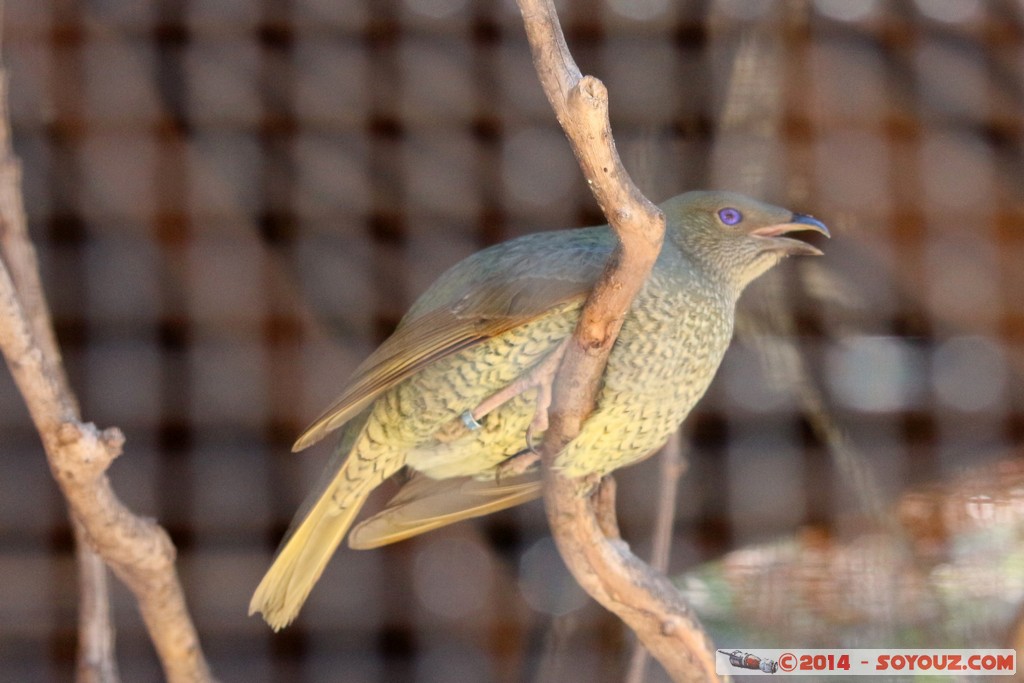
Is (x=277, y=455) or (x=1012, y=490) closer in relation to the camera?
(x=1012, y=490)

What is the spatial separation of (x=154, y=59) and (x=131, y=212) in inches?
13.8

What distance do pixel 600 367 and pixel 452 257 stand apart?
1097mm

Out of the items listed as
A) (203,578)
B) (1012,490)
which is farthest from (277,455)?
(1012,490)

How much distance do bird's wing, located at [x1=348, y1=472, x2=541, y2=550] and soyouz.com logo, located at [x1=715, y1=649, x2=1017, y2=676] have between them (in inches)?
17.4

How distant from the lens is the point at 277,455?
8.68 feet

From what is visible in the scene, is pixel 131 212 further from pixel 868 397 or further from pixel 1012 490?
pixel 1012 490

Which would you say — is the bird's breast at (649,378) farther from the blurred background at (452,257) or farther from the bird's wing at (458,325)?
the blurred background at (452,257)

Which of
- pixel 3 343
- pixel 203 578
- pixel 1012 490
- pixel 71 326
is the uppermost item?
pixel 3 343

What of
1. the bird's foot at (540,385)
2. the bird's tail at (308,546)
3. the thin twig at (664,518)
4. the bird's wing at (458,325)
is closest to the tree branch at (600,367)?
the bird's foot at (540,385)

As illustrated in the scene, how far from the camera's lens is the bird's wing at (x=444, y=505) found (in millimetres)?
2027

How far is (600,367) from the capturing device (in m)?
1.64

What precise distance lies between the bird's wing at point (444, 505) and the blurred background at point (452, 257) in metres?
0.62

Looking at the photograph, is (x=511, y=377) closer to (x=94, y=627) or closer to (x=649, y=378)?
(x=649, y=378)

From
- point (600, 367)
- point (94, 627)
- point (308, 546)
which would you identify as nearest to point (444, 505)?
point (308, 546)
